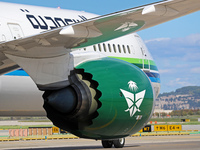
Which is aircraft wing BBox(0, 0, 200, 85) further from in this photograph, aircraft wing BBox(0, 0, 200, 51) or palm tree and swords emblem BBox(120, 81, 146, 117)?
palm tree and swords emblem BBox(120, 81, 146, 117)

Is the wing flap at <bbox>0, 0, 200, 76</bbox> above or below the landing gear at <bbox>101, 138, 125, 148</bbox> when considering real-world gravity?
above

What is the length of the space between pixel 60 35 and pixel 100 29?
0.80 metres

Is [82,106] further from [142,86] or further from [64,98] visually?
[142,86]

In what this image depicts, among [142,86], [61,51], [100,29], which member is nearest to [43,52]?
[61,51]

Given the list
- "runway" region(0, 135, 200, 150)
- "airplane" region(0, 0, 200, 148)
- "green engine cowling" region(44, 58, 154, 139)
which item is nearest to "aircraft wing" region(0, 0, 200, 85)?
"airplane" region(0, 0, 200, 148)

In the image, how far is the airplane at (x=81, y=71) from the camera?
8.66 meters

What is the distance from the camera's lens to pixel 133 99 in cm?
1205

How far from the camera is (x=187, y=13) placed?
329 inches

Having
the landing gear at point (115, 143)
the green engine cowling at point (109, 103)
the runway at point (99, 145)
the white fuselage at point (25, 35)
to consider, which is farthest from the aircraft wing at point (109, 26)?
the runway at point (99, 145)

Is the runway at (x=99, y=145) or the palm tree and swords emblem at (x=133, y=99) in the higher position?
the palm tree and swords emblem at (x=133, y=99)

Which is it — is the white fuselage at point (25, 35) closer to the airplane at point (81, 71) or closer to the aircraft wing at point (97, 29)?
the airplane at point (81, 71)

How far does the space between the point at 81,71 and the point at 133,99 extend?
1.66 m

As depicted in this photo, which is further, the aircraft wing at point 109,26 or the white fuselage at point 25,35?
the white fuselage at point 25,35

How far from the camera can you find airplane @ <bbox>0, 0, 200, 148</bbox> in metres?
8.66
